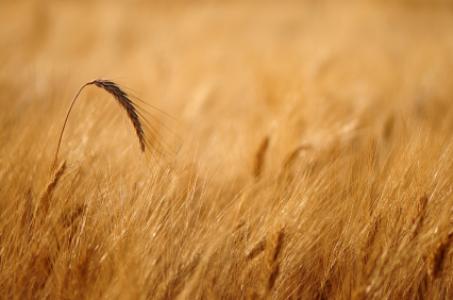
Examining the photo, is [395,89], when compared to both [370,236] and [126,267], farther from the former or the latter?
[126,267]

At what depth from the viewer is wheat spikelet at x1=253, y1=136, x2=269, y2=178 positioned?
1.34 metres

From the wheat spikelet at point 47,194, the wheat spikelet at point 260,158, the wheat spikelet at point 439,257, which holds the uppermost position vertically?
the wheat spikelet at point 260,158

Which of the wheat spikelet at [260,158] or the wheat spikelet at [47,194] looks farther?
the wheat spikelet at [260,158]

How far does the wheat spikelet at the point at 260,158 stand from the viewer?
4.40ft

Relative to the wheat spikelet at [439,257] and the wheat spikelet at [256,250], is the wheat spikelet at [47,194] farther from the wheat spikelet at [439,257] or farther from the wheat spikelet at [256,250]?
the wheat spikelet at [439,257]

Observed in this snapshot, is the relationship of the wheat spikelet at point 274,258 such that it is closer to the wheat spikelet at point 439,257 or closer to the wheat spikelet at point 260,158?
the wheat spikelet at point 439,257

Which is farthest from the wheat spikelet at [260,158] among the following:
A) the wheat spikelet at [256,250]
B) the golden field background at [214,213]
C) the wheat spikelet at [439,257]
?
the wheat spikelet at [439,257]

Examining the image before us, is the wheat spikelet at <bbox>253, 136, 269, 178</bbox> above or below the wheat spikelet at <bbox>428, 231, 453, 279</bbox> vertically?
above

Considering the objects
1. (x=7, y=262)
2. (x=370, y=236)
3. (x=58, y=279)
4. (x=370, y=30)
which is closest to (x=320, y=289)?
(x=370, y=236)

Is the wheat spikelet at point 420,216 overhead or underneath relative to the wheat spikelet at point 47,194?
underneath

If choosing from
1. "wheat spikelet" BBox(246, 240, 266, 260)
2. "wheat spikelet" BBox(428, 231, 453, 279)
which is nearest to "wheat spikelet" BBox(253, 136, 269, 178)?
"wheat spikelet" BBox(246, 240, 266, 260)

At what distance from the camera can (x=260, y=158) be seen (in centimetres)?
137

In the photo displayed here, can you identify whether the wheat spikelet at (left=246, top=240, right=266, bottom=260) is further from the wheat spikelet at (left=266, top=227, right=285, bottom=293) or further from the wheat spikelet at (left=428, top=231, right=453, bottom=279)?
the wheat spikelet at (left=428, top=231, right=453, bottom=279)

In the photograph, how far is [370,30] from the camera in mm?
5777
